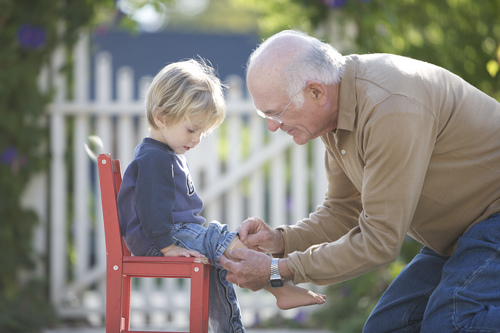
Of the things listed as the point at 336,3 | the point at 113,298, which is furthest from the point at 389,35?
the point at 113,298

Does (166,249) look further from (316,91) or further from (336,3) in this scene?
(336,3)

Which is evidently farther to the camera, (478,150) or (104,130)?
(104,130)

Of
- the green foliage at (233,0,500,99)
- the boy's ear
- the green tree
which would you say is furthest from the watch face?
the green foliage at (233,0,500,99)

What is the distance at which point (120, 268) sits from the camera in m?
2.50

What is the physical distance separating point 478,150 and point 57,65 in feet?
11.1

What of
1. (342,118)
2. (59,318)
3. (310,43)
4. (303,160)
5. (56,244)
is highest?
(310,43)

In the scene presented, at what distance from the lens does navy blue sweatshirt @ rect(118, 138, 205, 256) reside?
2.51 meters

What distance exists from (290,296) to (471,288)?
27.3 inches

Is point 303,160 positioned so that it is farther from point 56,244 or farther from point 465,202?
point 465,202

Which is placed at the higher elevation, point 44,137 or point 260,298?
point 44,137

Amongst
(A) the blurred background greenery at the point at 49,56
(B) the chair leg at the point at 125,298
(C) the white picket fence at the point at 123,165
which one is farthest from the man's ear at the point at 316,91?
(C) the white picket fence at the point at 123,165

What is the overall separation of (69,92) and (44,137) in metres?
0.41

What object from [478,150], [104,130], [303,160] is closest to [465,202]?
[478,150]

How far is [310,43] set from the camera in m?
2.49
